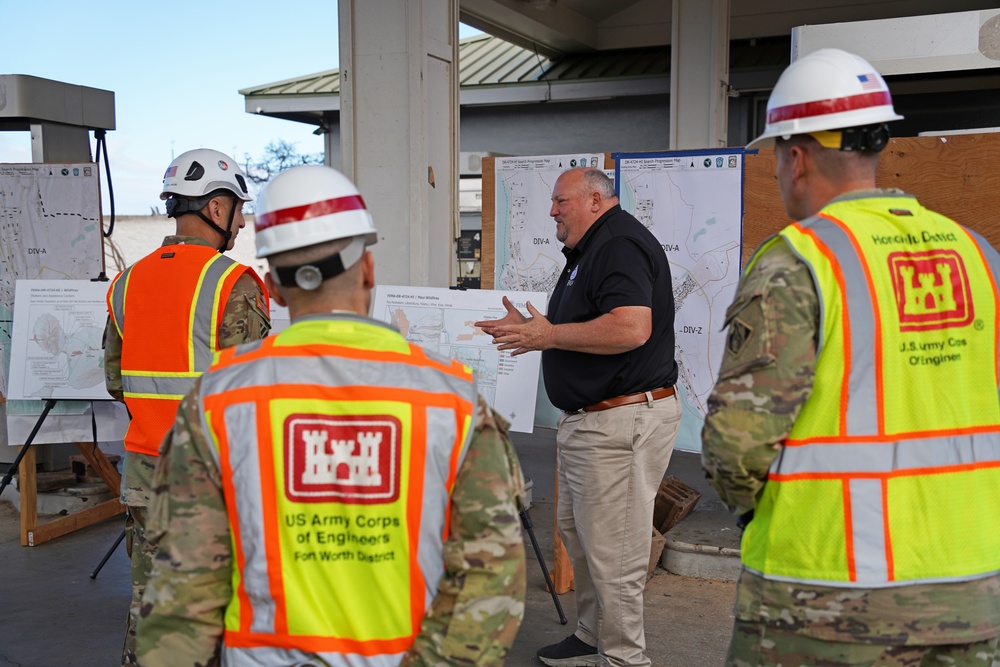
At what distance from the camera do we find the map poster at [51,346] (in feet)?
18.6

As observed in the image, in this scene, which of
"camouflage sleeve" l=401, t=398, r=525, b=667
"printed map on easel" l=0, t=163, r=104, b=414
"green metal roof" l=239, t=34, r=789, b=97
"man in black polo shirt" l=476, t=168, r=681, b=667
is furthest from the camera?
"green metal roof" l=239, t=34, r=789, b=97

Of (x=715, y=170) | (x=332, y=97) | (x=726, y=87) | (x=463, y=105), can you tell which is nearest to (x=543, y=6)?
(x=726, y=87)

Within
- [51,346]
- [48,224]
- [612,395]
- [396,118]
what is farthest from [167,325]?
[48,224]

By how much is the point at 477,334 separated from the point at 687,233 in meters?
1.33

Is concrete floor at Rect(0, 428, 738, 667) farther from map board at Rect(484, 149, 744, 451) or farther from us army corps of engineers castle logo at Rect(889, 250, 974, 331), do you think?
us army corps of engineers castle logo at Rect(889, 250, 974, 331)

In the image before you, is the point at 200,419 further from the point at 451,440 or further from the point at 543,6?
the point at 543,6

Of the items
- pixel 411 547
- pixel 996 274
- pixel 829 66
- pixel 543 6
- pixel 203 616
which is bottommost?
pixel 203 616

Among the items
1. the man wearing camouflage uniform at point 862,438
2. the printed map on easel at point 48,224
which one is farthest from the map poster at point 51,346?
the man wearing camouflage uniform at point 862,438

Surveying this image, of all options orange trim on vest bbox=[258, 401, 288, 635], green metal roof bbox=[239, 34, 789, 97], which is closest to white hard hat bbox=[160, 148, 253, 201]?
orange trim on vest bbox=[258, 401, 288, 635]

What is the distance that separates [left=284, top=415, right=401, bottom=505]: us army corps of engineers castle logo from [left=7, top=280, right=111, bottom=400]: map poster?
4565mm

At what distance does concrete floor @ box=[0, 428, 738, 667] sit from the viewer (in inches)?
171

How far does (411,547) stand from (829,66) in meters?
1.35

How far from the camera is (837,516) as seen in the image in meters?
1.88

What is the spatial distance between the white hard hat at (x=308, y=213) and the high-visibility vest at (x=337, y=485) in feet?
0.63
